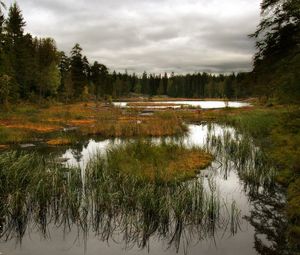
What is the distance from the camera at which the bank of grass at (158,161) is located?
14891 millimetres

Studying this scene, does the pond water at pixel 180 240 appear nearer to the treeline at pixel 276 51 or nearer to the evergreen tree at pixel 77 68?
the treeline at pixel 276 51

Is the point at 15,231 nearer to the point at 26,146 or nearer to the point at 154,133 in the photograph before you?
the point at 26,146

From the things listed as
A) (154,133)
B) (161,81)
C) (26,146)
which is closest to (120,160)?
(26,146)

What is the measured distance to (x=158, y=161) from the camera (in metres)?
17.2

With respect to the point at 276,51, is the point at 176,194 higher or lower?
lower

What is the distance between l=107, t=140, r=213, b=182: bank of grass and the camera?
48.9ft

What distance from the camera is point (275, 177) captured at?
1490cm

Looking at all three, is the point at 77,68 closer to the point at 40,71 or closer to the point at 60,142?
the point at 40,71

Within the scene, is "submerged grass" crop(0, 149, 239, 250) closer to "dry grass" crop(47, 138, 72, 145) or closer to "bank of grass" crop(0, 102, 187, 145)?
"dry grass" crop(47, 138, 72, 145)

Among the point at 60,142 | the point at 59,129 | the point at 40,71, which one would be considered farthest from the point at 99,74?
the point at 60,142

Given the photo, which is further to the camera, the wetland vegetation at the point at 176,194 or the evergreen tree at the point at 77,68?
the evergreen tree at the point at 77,68

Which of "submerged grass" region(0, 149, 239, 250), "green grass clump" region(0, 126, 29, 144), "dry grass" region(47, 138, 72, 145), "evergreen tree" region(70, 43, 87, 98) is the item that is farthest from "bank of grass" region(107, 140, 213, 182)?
"evergreen tree" region(70, 43, 87, 98)

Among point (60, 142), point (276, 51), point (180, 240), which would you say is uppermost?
point (276, 51)

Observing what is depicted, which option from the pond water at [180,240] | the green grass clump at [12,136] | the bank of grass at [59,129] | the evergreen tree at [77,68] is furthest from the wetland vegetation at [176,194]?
the evergreen tree at [77,68]
